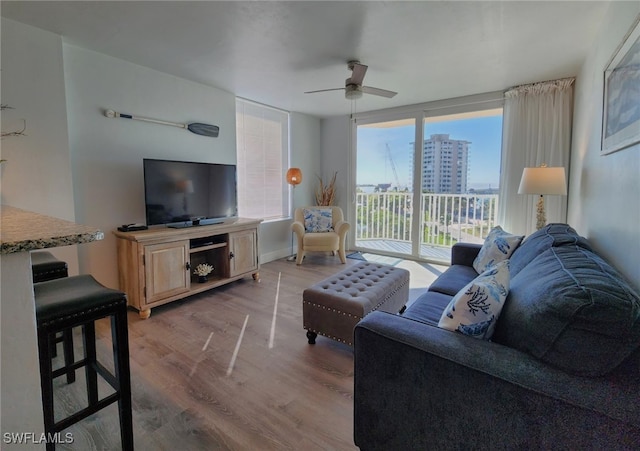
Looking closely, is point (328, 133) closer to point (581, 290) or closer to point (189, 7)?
point (189, 7)

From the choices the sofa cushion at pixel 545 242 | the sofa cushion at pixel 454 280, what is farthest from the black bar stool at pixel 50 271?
the sofa cushion at pixel 545 242

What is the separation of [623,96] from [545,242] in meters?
0.85

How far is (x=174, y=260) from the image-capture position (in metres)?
2.89

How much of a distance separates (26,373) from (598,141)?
3359mm

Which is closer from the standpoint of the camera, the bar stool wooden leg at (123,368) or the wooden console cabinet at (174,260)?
the bar stool wooden leg at (123,368)

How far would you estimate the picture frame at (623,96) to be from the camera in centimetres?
142

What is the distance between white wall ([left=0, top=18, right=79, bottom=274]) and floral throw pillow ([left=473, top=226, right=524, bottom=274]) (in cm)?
345

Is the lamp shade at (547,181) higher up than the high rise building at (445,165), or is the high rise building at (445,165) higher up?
the high rise building at (445,165)

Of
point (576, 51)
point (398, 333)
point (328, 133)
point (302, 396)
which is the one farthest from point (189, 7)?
point (328, 133)

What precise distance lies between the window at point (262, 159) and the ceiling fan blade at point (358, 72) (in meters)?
1.87

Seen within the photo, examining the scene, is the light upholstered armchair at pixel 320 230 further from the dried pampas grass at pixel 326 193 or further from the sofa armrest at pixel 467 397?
the sofa armrest at pixel 467 397

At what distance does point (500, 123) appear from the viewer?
A: 4.01 meters

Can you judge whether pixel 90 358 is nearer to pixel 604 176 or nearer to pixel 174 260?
pixel 174 260

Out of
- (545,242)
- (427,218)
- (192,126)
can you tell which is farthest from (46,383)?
(427,218)
